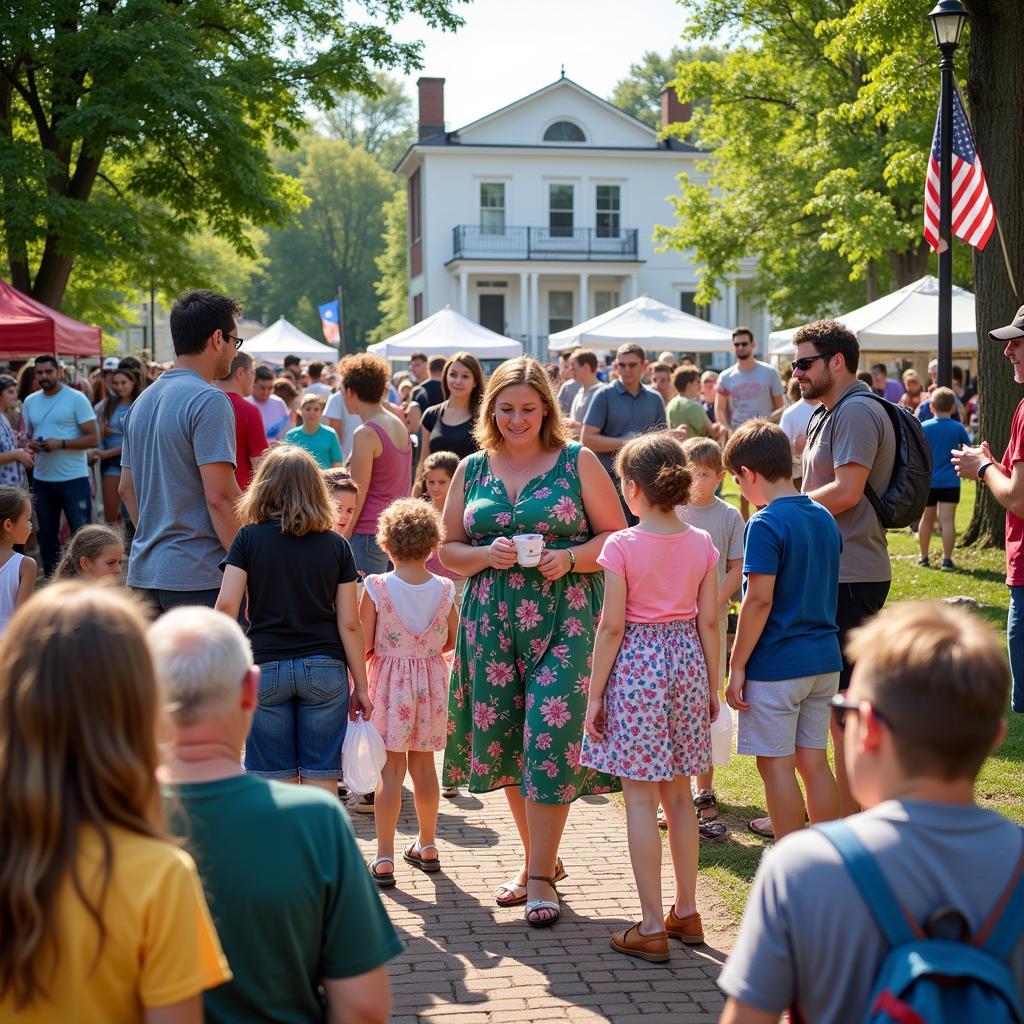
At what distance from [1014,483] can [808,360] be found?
101cm

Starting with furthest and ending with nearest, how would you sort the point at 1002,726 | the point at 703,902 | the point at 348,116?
1. the point at 348,116
2. the point at 703,902
3. the point at 1002,726

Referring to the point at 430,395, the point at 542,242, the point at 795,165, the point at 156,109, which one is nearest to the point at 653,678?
the point at 430,395

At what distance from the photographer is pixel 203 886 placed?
225 cm

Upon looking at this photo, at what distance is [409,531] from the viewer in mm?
5680

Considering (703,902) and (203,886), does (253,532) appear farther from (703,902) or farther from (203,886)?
(203,886)

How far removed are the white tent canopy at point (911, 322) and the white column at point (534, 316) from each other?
1166 inches

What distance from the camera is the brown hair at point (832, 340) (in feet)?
17.9

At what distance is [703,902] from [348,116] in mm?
104352

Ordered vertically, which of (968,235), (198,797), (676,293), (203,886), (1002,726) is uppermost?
(676,293)

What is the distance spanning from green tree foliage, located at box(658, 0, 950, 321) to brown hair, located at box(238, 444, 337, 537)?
2287 centimetres

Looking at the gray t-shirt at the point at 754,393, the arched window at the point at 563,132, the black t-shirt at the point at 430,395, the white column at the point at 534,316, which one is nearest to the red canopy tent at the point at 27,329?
the black t-shirt at the point at 430,395

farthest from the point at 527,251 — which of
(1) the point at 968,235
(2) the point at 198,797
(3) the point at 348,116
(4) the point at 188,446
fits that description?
(3) the point at 348,116

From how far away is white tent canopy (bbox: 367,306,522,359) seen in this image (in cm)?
2389

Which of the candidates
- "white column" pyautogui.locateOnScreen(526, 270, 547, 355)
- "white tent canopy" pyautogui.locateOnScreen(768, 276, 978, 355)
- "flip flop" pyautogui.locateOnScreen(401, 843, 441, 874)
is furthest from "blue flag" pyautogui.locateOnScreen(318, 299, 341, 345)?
"flip flop" pyautogui.locateOnScreen(401, 843, 441, 874)
